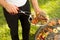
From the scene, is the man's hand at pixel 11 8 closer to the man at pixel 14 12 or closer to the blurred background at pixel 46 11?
the man at pixel 14 12

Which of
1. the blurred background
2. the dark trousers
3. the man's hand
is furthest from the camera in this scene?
the blurred background

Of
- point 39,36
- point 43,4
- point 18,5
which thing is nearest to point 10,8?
point 18,5

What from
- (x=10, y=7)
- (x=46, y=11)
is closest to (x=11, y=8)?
(x=10, y=7)

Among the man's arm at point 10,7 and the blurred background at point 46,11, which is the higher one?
the man's arm at point 10,7

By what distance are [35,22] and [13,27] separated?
1.05 ft

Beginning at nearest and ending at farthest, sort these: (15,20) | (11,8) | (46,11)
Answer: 1. (11,8)
2. (15,20)
3. (46,11)

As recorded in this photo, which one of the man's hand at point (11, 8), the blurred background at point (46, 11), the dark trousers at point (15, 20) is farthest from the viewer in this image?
the blurred background at point (46, 11)

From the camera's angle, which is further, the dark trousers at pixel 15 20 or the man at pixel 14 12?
the dark trousers at pixel 15 20

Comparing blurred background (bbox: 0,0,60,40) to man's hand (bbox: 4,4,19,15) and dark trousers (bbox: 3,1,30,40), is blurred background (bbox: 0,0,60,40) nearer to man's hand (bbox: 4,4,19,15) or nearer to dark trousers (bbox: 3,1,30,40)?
dark trousers (bbox: 3,1,30,40)

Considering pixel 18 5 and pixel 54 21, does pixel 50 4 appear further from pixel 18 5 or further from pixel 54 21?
pixel 18 5

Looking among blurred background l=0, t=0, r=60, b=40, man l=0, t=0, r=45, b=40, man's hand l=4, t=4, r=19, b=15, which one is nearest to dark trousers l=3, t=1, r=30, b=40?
man l=0, t=0, r=45, b=40

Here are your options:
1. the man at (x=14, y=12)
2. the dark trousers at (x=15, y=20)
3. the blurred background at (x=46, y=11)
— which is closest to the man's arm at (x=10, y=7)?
the man at (x=14, y=12)

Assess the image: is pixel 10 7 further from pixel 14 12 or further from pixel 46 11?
pixel 46 11

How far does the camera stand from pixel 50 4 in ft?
12.1
